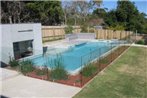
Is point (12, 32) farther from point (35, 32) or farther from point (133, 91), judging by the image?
point (133, 91)

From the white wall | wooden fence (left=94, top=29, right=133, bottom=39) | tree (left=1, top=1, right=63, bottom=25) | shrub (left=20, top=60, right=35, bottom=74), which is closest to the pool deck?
shrub (left=20, top=60, right=35, bottom=74)

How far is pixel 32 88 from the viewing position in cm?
982

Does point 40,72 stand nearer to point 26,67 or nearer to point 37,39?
point 26,67

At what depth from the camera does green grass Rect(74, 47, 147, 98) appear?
359 inches

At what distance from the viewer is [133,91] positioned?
9.54 m

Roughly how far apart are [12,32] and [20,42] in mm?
1291

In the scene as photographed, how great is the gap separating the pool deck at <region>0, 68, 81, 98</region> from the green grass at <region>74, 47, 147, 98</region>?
0.70 meters

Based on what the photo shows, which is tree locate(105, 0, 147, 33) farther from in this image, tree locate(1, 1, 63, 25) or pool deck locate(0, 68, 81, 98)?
pool deck locate(0, 68, 81, 98)

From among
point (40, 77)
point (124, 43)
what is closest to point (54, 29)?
point (124, 43)

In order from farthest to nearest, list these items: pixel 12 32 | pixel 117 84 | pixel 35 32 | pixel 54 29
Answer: pixel 54 29 < pixel 35 32 < pixel 12 32 < pixel 117 84

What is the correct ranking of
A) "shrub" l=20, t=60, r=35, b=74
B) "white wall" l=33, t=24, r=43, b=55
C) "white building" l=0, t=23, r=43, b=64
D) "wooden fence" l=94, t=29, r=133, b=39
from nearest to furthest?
1. "shrub" l=20, t=60, r=35, b=74
2. "white building" l=0, t=23, r=43, b=64
3. "white wall" l=33, t=24, r=43, b=55
4. "wooden fence" l=94, t=29, r=133, b=39

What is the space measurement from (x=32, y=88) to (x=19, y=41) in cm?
683

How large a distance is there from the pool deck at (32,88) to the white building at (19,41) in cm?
357

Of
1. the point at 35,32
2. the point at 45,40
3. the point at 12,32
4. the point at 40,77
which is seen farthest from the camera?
the point at 45,40
